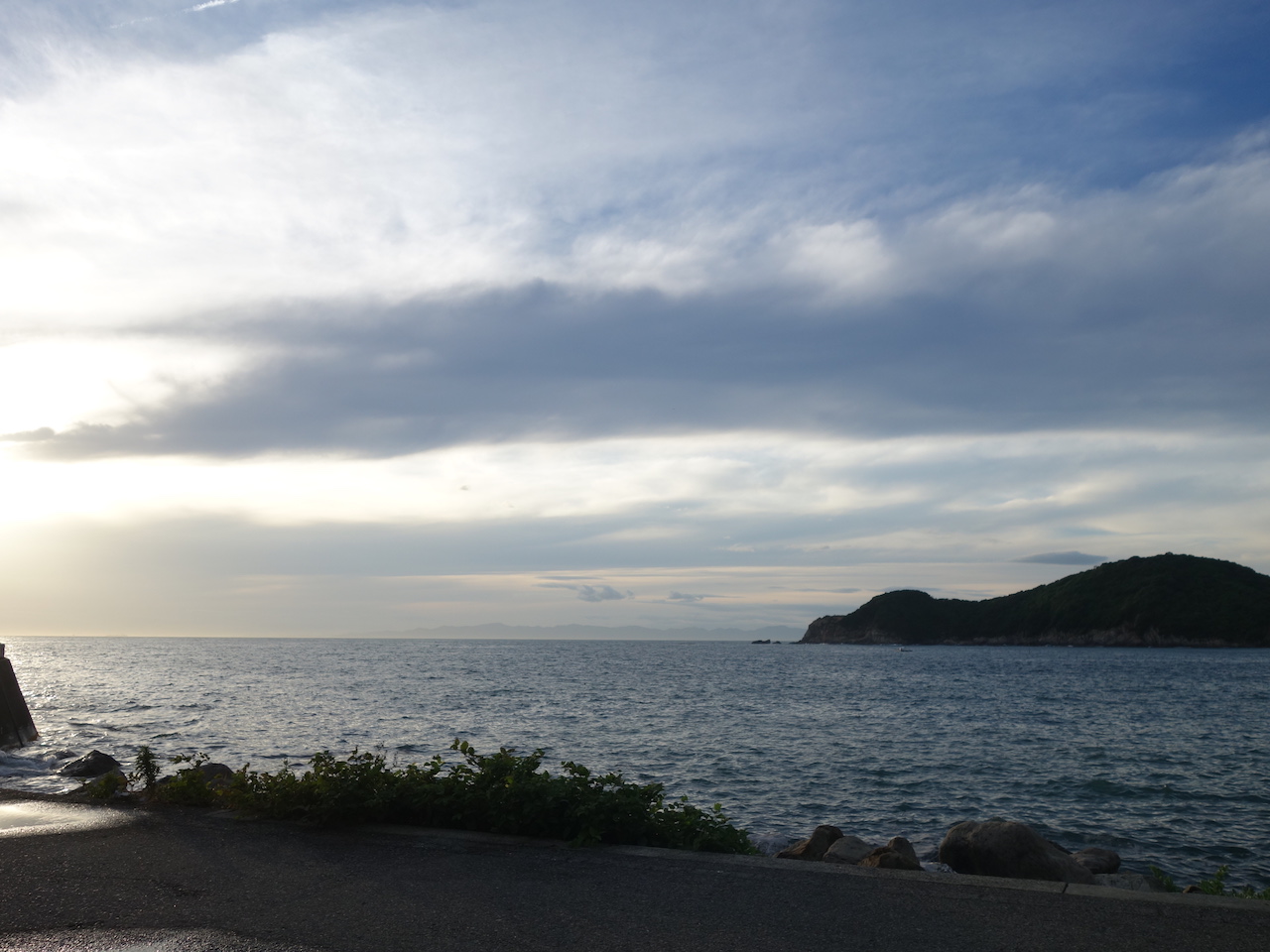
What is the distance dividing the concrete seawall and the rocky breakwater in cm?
2716

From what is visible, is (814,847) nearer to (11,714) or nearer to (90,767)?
(90,767)

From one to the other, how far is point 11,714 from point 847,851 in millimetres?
30284

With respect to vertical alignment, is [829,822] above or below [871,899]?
below

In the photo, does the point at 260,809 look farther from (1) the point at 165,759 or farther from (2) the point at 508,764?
(1) the point at 165,759

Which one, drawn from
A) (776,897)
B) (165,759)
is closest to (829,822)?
(776,897)

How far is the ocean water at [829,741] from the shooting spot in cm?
2177

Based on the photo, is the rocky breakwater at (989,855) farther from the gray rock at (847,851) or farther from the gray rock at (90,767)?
the gray rock at (90,767)

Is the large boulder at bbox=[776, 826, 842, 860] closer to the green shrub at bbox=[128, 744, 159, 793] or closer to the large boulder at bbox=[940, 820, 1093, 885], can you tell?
the large boulder at bbox=[940, 820, 1093, 885]

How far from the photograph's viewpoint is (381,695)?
2404 inches

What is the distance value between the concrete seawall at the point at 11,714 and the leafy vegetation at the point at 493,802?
23.9 m

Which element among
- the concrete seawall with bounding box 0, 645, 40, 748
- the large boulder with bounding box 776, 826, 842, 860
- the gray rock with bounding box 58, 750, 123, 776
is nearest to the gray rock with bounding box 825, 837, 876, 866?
the large boulder with bounding box 776, 826, 842, 860

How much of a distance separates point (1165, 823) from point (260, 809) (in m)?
21.6

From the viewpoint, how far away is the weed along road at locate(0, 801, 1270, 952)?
6.45m

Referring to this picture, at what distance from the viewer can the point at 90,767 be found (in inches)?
906
